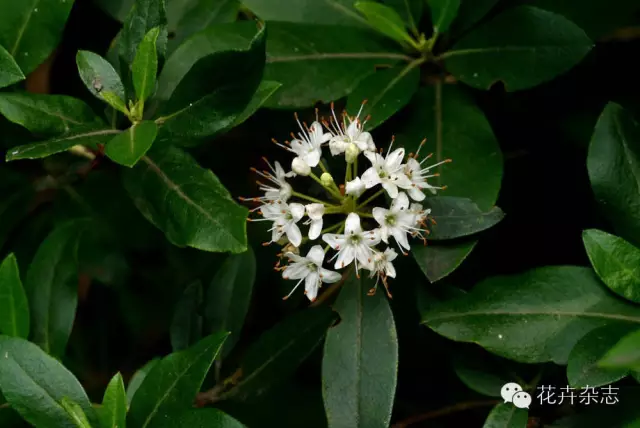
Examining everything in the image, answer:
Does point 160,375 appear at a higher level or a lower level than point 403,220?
lower

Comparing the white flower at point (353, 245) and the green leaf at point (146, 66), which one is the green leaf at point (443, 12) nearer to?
the white flower at point (353, 245)

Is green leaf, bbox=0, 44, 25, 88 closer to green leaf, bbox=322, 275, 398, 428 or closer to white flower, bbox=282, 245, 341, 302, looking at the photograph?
white flower, bbox=282, 245, 341, 302

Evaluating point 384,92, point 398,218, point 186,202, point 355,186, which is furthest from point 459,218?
point 186,202

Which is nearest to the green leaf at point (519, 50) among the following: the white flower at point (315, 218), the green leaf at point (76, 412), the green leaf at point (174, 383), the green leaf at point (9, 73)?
the white flower at point (315, 218)

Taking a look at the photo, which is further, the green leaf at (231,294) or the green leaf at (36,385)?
the green leaf at (231,294)

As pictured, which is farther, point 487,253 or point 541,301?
point 487,253

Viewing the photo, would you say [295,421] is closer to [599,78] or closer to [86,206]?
[86,206]

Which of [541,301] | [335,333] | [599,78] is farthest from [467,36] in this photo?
[335,333]

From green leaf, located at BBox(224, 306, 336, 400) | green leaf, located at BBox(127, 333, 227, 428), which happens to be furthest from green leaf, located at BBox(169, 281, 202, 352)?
green leaf, located at BBox(127, 333, 227, 428)
